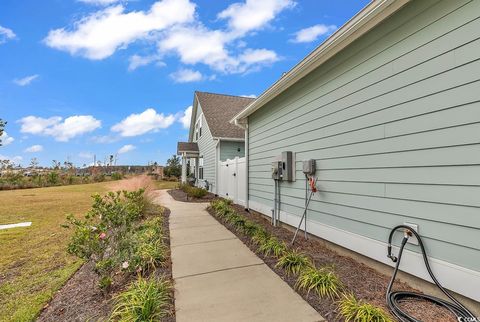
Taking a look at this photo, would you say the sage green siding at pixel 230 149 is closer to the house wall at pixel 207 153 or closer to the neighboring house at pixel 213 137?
the neighboring house at pixel 213 137

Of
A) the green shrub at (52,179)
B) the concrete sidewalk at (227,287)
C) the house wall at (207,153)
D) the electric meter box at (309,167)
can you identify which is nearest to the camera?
the concrete sidewalk at (227,287)

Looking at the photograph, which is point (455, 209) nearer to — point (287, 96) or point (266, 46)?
point (287, 96)

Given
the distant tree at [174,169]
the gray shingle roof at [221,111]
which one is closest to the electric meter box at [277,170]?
the gray shingle roof at [221,111]

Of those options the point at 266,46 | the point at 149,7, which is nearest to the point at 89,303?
the point at 149,7

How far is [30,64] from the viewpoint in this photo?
11141 mm

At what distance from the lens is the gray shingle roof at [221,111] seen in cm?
1331

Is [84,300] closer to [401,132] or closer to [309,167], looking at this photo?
[309,167]

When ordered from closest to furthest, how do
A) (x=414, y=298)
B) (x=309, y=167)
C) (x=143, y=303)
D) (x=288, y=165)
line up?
(x=143, y=303), (x=414, y=298), (x=309, y=167), (x=288, y=165)

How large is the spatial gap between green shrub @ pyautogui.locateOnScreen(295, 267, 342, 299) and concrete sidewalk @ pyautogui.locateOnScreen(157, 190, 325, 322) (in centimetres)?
17

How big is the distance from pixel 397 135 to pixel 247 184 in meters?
5.65

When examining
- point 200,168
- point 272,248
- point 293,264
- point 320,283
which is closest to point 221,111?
point 200,168

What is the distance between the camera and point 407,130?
9.93ft

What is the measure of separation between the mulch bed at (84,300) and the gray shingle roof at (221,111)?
971cm

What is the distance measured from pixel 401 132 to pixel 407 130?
0.08m
